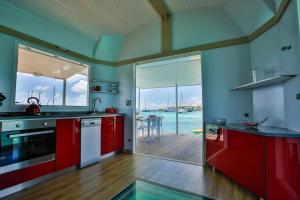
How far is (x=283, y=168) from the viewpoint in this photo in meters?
1.43

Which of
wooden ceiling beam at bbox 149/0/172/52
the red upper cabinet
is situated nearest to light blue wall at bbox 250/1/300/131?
wooden ceiling beam at bbox 149/0/172/52

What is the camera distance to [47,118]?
219 cm

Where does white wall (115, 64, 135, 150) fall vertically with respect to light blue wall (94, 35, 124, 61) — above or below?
below

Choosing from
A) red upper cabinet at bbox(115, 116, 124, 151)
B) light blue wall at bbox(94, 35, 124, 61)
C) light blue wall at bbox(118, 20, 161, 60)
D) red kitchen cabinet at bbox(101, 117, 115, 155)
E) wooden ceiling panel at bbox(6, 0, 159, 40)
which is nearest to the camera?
wooden ceiling panel at bbox(6, 0, 159, 40)

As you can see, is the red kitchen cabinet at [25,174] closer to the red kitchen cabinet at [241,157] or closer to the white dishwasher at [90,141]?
the white dishwasher at [90,141]

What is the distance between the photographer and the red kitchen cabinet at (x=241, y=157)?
1645 millimetres

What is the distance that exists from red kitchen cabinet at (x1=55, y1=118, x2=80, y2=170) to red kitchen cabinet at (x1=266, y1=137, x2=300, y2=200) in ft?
9.24

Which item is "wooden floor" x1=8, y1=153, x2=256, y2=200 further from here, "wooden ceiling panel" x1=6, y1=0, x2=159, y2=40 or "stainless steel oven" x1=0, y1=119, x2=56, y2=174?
"wooden ceiling panel" x1=6, y1=0, x2=159, y2=40

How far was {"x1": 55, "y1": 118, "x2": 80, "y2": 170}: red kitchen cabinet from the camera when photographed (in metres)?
2.35

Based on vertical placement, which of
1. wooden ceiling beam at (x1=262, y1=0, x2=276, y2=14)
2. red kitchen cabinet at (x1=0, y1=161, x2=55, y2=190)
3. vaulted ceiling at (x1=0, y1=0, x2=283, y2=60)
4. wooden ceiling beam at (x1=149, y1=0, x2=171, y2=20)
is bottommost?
red kitchen cabinet at (x1=0, y1=161, x2=55, y2=190)

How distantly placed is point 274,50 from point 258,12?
64 centimetres

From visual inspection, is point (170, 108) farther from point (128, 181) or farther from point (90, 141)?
point (128, 181)

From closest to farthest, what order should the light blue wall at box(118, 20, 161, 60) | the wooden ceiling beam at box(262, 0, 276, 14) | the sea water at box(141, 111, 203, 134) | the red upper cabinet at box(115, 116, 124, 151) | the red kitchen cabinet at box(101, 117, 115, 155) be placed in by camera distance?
the wooden ceiling beam at box(262, 0, 276, 14) → the red kitchen cabinet at box(101, 117, 115, 155) → the light blue wall at box(118, 20, 161, 60) → the red upper cabinet at box(115, 116, 124, 151) → the sea water at box(141, 111, 203, 134)

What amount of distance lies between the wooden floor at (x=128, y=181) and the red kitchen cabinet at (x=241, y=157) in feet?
0.68
